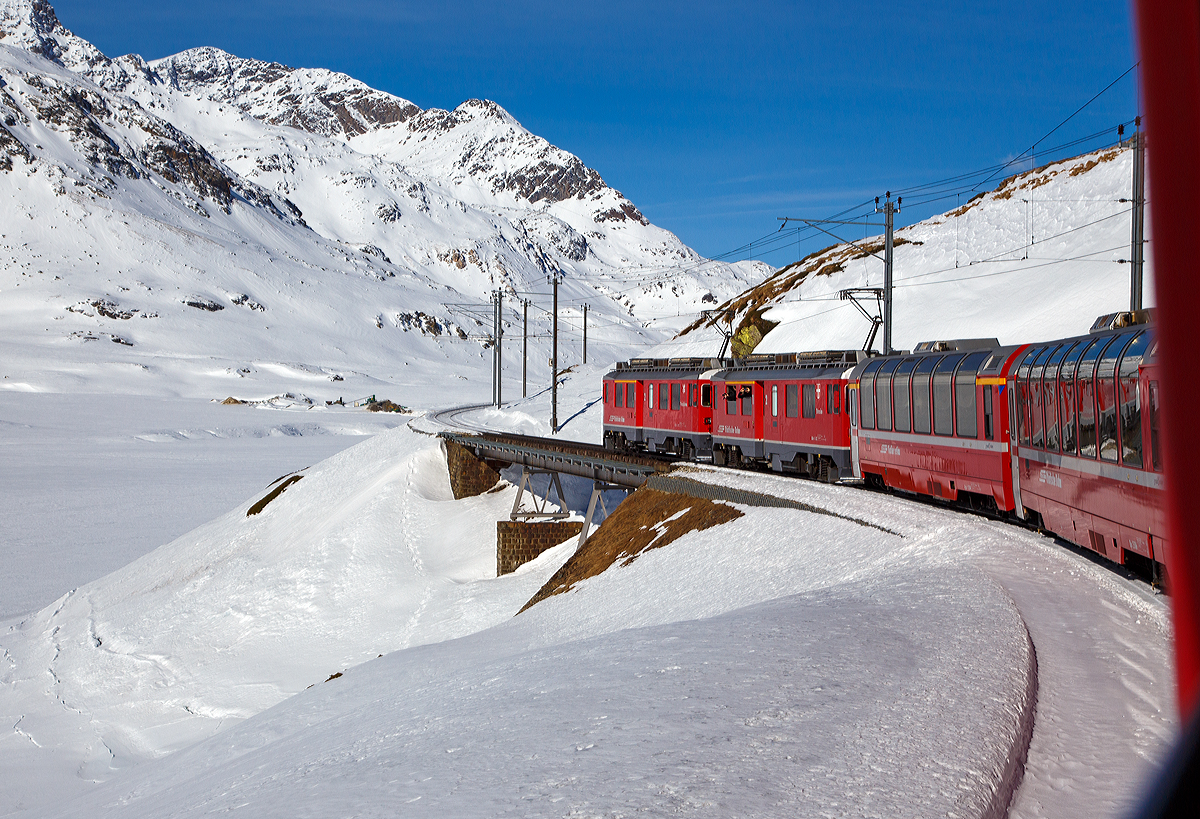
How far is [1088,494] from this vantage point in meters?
14.6

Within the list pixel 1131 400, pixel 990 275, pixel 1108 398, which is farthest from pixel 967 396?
pixel 990 275

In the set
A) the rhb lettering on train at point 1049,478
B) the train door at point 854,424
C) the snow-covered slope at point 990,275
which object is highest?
the snow-covered slope at point 990,275

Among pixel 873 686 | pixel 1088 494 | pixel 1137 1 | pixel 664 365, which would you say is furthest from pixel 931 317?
pixel 1137 1

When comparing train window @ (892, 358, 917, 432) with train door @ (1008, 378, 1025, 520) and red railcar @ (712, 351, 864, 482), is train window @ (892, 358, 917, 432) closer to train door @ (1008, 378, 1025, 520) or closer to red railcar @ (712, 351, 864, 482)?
red railcar @ (712, 351, 864, 482)

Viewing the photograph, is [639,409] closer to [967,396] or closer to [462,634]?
[462,634]

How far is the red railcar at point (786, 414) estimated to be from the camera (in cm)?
2858

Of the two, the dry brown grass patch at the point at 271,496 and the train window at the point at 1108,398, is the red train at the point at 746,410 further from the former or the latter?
the dry brown grass patch at the point at 271,496

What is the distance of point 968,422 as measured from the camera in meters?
20.9

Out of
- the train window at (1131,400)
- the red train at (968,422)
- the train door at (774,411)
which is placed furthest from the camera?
the train door at (774,411)

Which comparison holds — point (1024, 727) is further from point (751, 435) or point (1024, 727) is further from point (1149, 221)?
point (751, 435)

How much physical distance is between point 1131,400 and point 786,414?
18344 millimetres

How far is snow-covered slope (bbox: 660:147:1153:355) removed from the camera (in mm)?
60875

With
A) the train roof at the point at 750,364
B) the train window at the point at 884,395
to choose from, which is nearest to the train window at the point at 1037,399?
the train window at the point at 884,395

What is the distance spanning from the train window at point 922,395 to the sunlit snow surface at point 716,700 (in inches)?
76.7
